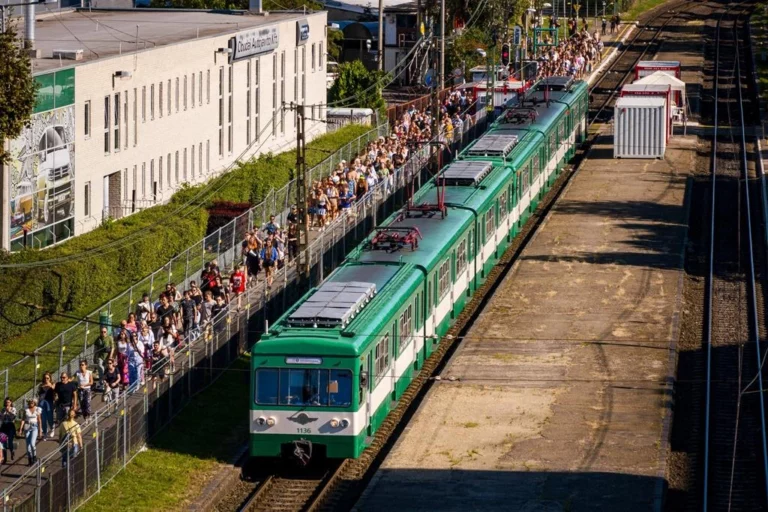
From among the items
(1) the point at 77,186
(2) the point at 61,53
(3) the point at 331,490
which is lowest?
(3) the point at 331,490

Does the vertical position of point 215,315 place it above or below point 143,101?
below

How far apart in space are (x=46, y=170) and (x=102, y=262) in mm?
3557

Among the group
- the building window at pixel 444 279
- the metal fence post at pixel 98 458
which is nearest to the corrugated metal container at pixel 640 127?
the building window at pixel 444 279

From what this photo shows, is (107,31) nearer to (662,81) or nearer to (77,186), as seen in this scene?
(77,186)

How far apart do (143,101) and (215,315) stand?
15.7 meters

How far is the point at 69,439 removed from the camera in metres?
26.5

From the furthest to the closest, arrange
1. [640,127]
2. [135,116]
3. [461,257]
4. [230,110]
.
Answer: [640,127] < [230,110] < [135,116] < [461,257]

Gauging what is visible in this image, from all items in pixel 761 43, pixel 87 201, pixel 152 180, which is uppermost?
pixel 761 43

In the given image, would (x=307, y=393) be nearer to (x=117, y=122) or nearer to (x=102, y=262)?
(x=102, y=262)

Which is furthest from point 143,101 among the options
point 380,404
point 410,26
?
point 410,26

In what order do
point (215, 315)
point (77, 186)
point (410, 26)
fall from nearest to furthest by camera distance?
point (215, 315)
point (77, 186)
point (410, 26)

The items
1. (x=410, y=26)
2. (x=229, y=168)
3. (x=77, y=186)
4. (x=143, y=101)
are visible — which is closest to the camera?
(x=77, y=186)

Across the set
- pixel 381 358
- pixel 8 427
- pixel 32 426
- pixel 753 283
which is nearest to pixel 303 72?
pixel 753 283

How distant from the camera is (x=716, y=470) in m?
29.5
